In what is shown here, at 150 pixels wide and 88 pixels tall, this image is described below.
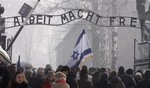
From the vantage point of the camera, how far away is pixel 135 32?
208 feet

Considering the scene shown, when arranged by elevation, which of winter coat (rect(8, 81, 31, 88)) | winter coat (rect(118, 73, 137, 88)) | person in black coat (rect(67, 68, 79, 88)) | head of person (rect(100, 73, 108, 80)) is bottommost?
winter coat (rect(118, 73, 137, 88))

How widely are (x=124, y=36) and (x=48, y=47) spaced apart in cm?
6459

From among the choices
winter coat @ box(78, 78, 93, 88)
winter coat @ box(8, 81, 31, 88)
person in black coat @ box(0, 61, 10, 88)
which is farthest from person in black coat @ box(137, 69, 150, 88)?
winter coat @ box(8, 81, 31, 88)

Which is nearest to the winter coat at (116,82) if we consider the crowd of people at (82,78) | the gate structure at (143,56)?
the crowd of people at (82,78)

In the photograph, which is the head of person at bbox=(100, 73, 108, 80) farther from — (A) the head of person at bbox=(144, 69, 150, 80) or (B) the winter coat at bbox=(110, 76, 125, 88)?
(A) the head of person at bbox=(144, 69, 150, 80)

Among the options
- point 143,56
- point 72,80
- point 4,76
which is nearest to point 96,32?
point 143,56

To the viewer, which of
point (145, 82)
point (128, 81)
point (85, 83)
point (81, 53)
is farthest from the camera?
point (81, 53)

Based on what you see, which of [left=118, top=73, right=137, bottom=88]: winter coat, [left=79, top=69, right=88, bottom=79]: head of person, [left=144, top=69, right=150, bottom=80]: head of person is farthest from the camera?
[left=118, top=73, right=137, bottom=88]: winter coat

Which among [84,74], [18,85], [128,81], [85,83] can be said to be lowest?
[128,81]

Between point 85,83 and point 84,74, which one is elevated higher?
point 84,74

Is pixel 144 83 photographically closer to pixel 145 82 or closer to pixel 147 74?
pixel 145 82

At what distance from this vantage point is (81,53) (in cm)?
2147

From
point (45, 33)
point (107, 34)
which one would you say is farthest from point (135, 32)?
point (45, 33)

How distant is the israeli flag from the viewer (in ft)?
68.4
